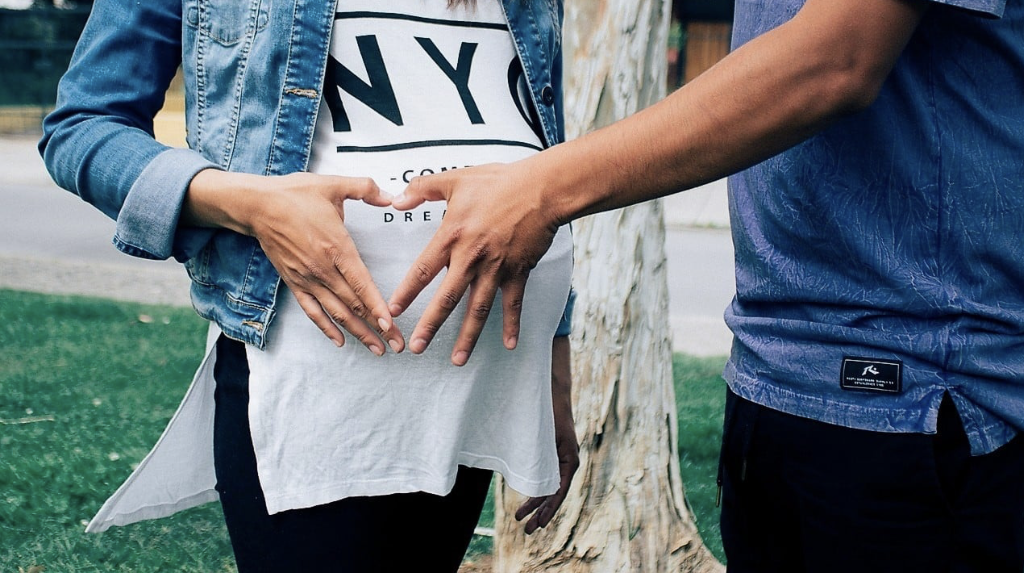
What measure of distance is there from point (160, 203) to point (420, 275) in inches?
15.5

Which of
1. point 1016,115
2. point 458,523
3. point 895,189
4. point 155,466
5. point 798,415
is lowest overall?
point 458,523

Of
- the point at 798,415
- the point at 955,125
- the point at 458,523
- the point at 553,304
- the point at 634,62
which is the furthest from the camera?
the point at 634,62

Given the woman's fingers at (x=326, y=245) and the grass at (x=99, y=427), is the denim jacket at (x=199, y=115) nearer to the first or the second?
the woman's fingers at (x=326, y=245)

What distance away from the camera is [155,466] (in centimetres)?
168

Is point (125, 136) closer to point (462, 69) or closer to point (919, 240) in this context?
point (462, 69)

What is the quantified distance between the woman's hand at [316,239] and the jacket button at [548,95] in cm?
43

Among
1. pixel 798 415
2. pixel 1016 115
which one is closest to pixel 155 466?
pixel 798 415

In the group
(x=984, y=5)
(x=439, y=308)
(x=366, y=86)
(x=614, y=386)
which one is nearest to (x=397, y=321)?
(x=439, y=308)

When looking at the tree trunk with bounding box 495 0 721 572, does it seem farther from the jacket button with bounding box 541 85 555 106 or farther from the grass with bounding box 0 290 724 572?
the jacket button with bounding box 541 85 555 106

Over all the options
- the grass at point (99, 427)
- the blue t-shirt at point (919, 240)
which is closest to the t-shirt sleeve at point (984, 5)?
the blue t-shirt at point (919, 240)

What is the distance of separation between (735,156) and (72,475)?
434cm

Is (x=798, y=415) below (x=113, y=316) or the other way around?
the other way around

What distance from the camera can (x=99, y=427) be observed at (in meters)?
5.45

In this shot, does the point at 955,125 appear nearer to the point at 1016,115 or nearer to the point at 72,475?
the point at 1016,115
